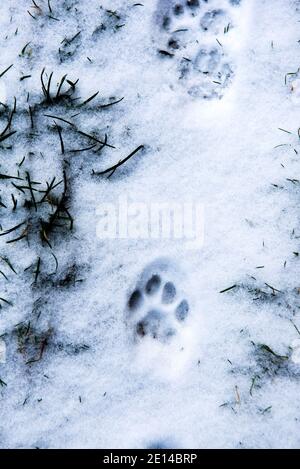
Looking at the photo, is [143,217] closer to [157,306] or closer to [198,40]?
[157,306]

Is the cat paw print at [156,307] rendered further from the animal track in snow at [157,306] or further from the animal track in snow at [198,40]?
the animal track in snow at [198,40]

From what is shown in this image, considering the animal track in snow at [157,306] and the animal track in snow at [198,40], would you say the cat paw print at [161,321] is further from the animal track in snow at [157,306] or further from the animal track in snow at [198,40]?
the animal track in snow at [198,40]

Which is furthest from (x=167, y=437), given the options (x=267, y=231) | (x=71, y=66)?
(x=71, y=66)

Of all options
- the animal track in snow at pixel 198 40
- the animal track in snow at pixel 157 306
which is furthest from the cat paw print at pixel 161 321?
the animal track in snow at pixel 198 40

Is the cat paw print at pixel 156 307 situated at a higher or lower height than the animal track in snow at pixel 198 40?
lower

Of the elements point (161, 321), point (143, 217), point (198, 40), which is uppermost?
point (198, 40)

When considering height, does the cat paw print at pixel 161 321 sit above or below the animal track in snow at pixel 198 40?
below

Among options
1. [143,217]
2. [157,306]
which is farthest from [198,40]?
[157,306]
